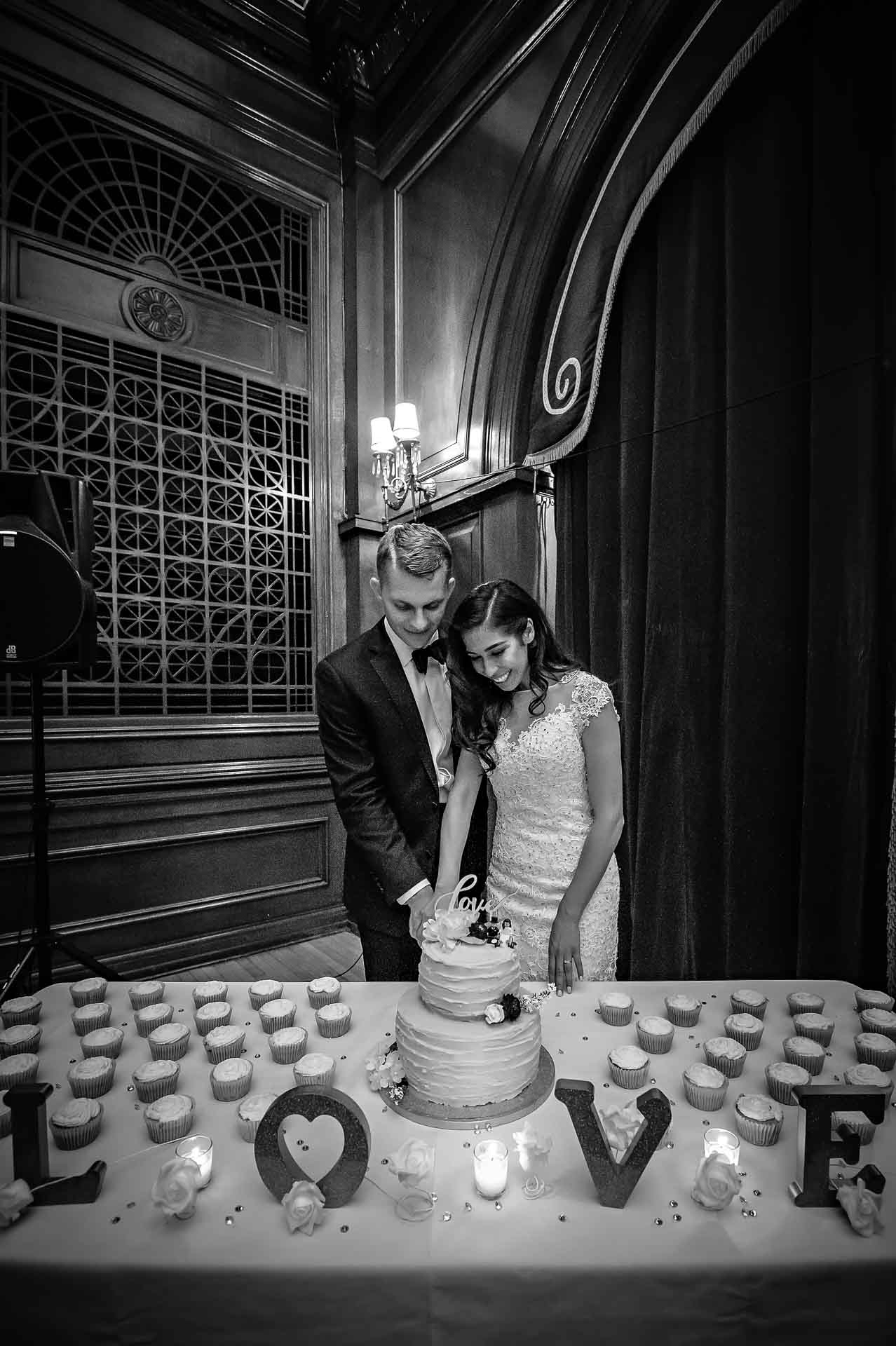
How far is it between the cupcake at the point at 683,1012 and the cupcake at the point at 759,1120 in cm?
28

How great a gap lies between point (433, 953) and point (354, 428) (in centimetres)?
383

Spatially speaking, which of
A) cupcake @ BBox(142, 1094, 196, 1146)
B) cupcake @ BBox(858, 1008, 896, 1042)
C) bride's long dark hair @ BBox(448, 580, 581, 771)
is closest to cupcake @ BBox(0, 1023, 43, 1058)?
cupcake @ BBox(142, 1094, 196, 1146)

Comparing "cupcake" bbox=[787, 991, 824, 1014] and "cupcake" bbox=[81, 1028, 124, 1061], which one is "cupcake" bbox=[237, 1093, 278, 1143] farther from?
"cupcake" bbox=[787, 991, 824, 1014]

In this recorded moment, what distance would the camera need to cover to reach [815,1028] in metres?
1.26

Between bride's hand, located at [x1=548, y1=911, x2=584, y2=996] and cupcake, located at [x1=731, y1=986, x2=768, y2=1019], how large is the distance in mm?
351

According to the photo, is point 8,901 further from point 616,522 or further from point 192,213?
point 192,213

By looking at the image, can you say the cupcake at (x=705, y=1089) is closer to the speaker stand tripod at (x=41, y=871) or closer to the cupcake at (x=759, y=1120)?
the cupcake at (x=759, y=1120)

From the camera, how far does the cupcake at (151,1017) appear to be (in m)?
1.33

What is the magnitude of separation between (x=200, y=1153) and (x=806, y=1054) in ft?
3.22

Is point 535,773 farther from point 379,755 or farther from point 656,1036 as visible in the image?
point 656,1036

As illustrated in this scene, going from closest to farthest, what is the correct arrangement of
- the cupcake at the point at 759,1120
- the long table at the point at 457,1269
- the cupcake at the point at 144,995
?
the long table at the point at 457,1269 < the cupcake at the point at 759,1120 < the cupcake at the point at 144,995

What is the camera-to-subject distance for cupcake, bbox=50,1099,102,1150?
3.37ft

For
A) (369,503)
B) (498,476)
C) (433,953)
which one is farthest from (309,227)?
(433,953)

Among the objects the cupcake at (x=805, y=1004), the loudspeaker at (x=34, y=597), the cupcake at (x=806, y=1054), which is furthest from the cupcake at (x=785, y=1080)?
the loudspeaker at (x=34, y=597)
